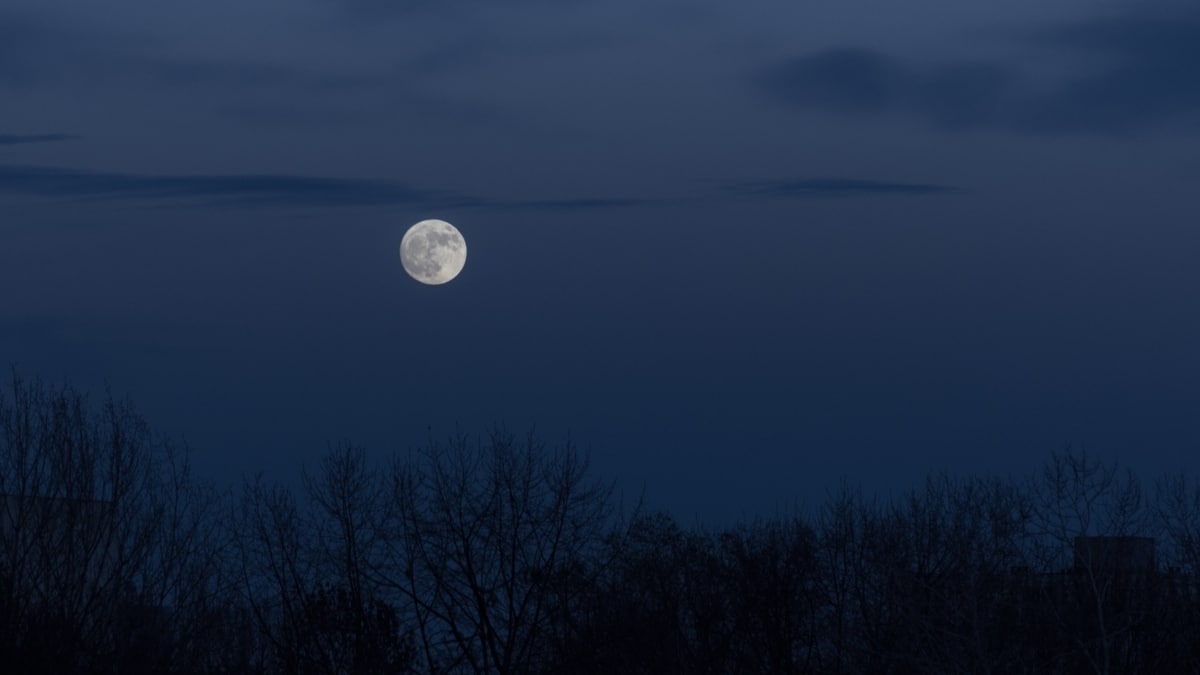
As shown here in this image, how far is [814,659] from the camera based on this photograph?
1625 inches

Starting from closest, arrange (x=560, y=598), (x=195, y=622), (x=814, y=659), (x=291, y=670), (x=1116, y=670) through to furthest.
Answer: (x=195, y=622), (x=1116, y=670), (x=291, y=670), (x=560, y=598), (x=814, y=659)

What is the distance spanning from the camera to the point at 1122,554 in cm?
3647

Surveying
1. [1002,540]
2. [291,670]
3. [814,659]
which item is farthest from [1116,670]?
[291,670]

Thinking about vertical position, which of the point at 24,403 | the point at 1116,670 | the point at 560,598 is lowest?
the point at 1116,670

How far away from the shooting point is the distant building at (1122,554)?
34.2 m

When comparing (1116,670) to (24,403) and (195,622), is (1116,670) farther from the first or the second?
(24,403)

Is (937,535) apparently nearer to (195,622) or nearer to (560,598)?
(560,598)

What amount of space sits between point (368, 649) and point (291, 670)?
2163 mm

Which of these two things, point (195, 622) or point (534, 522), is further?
point (534, 522)

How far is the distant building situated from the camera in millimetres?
34156

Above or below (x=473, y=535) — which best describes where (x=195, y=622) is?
below

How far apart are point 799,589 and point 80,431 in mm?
22703

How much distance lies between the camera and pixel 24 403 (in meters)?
25.9

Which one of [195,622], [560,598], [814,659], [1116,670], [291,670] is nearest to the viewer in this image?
[195,622]
